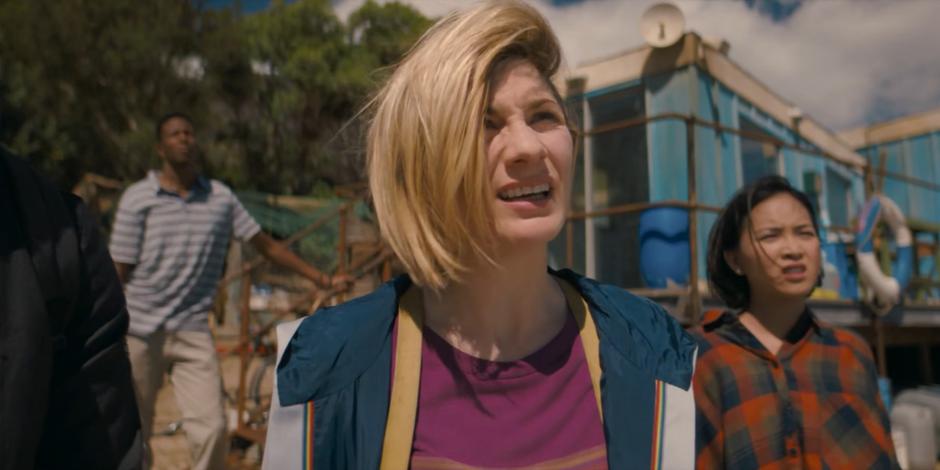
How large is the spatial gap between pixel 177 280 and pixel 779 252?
2.69m

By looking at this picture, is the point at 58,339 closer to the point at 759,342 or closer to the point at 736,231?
the point at 759,342

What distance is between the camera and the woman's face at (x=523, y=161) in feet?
4.60

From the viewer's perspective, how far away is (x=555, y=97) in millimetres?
1558

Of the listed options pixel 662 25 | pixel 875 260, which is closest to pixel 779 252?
pixel 662 25

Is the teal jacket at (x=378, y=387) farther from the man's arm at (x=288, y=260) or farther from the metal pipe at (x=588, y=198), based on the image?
the metal pipe at (x=588, y=198)

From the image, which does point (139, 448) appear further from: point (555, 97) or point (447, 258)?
point (555, 97)

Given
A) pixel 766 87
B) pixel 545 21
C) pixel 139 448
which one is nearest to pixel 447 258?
pixel 545 21

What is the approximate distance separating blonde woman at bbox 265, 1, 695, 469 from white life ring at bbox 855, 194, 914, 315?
6.67 m

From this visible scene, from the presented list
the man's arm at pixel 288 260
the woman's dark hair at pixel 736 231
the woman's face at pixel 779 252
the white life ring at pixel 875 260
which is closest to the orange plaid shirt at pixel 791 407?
the woman's face at pixel 779 252

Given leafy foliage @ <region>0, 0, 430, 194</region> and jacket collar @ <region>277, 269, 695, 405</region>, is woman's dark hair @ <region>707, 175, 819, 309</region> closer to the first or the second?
jacket collar @ <region>277, 269, 695, 405</region>

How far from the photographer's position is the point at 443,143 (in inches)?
53.9

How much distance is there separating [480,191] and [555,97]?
1.03 feet

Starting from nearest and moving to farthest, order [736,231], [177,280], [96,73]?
1. [736,231]
2. [177,280]
3. [96,73]

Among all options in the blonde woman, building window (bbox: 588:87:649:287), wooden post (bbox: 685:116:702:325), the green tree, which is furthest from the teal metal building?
the green tree
